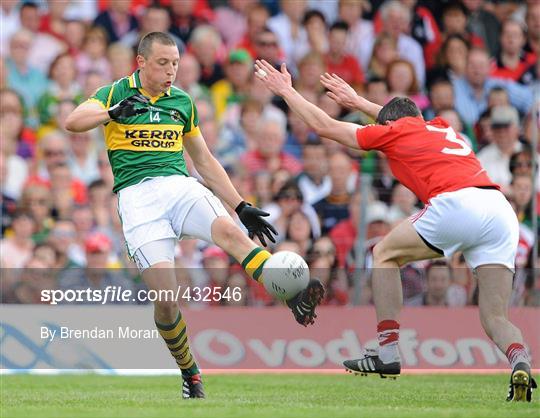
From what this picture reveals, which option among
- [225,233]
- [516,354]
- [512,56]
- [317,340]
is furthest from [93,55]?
[516,354]

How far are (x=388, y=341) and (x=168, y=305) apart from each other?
5.82 feet

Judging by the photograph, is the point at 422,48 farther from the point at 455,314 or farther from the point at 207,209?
the point at 207,209

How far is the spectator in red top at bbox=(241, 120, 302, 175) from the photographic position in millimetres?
16984

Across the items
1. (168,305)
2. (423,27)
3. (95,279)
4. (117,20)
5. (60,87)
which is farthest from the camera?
(423,27)

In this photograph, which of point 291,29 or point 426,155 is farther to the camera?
point 291,29

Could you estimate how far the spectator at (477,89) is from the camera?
18.2 metres

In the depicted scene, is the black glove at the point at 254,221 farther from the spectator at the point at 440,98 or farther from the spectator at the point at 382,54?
the spectator at the point at 382,54

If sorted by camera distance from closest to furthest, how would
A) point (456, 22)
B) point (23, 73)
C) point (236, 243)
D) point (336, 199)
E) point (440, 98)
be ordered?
point (236, 243)
point (336, 199)
point (440, 98)
point (23, 73)
point (456, 22)

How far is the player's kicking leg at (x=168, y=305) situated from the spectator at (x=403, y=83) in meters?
8.63

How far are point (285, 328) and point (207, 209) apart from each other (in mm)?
4406

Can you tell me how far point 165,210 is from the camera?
32.7 feet

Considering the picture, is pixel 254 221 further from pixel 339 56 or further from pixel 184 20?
pixel 184 20

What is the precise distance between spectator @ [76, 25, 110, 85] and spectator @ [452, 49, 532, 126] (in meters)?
5.13

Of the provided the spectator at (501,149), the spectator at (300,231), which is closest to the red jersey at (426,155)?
the spectator at (300,231)
